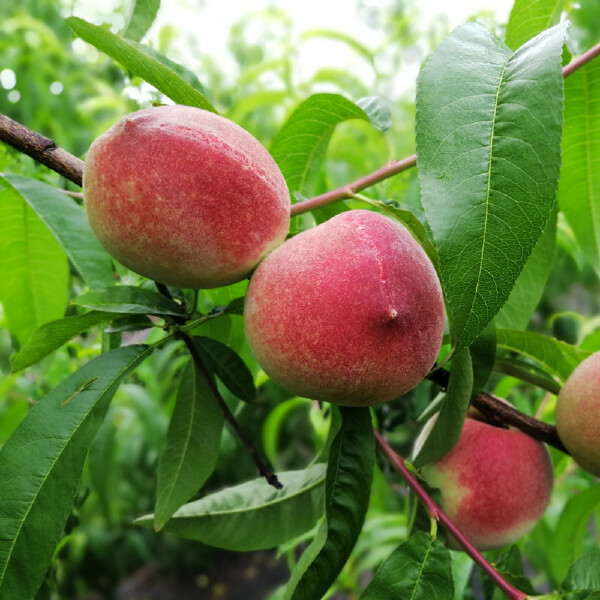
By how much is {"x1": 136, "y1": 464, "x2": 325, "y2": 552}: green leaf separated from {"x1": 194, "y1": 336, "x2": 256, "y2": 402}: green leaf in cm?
18

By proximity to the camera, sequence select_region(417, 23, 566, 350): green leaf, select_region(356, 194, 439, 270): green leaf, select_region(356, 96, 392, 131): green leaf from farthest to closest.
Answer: select_region(356, 96, 392, 131): green leaf → select_region(356, 194, 439, 270): green leaf → select_region(417, 23, 566, 350): green leaf

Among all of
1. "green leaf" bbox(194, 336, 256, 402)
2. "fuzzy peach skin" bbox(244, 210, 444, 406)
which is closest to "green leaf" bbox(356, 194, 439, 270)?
"fuzzy peach skin" bbox(244, 210, 444, 406)

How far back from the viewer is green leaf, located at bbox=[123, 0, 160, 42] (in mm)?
788

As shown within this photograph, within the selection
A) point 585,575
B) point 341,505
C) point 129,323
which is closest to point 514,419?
point 585,575

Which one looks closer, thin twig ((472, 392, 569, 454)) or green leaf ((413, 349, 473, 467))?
green leaf ((413, 349, 473, 467))

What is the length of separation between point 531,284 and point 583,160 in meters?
0.19

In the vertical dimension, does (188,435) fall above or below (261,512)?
above

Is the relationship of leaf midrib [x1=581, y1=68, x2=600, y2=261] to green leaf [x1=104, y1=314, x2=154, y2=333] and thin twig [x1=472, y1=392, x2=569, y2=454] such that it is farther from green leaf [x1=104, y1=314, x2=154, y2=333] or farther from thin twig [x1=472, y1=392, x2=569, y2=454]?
green leaf [x1=104, y1=314, x2=154, y2=333]

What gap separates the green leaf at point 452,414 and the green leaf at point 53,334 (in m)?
0.39

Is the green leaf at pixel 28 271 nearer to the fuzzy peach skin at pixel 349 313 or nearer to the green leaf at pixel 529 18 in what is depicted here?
the fuzzy peach skin at pixel 349 313

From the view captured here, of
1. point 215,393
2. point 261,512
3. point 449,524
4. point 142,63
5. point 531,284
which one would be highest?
point 142,63

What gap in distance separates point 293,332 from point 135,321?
255 millimetres

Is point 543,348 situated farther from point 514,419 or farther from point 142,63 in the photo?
point 142,63

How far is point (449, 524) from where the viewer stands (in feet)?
2.60
